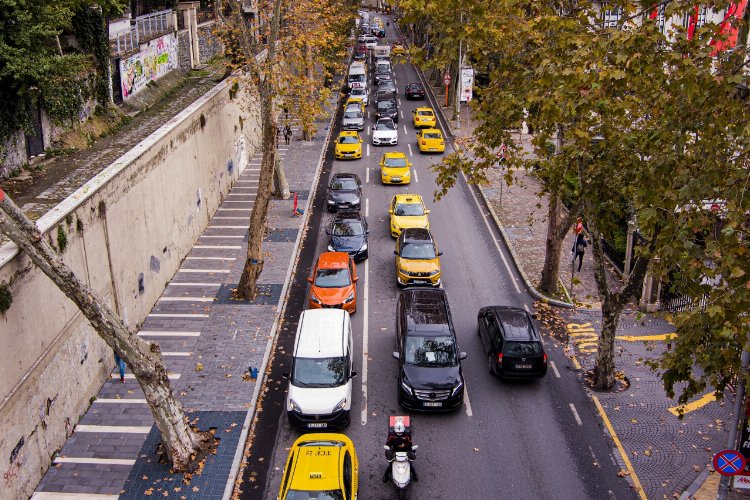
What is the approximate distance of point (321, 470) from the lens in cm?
1374

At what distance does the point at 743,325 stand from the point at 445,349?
8912 mm

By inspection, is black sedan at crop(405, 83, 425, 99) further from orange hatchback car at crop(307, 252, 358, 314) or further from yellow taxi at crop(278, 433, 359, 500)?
yellow taxi at crop(278, 433, 359, 500)

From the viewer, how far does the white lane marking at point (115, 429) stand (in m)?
16.5

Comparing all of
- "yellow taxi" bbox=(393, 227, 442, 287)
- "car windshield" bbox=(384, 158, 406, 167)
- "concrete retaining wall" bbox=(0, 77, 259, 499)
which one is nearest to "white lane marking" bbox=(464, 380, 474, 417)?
"yellow taxi" bbox=(393, 227, 442, 287)

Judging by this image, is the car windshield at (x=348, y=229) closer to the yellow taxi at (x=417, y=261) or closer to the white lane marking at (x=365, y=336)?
the white lane marking at (x=365, y=336)

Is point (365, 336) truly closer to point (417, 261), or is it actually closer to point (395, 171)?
point (417, 261)

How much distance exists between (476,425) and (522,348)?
103 inches

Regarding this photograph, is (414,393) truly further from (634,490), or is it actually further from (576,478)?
(634,490)

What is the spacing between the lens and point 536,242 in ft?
93.6

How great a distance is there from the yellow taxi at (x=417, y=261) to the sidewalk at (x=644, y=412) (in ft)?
11.7

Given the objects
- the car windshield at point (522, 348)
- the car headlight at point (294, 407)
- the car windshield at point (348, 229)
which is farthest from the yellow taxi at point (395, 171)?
the car headlight at point (294, 407)

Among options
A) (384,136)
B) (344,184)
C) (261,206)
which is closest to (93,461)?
(261,206)

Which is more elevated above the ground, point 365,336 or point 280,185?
point 280,185

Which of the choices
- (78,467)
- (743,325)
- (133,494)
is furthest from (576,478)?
(78,467)
